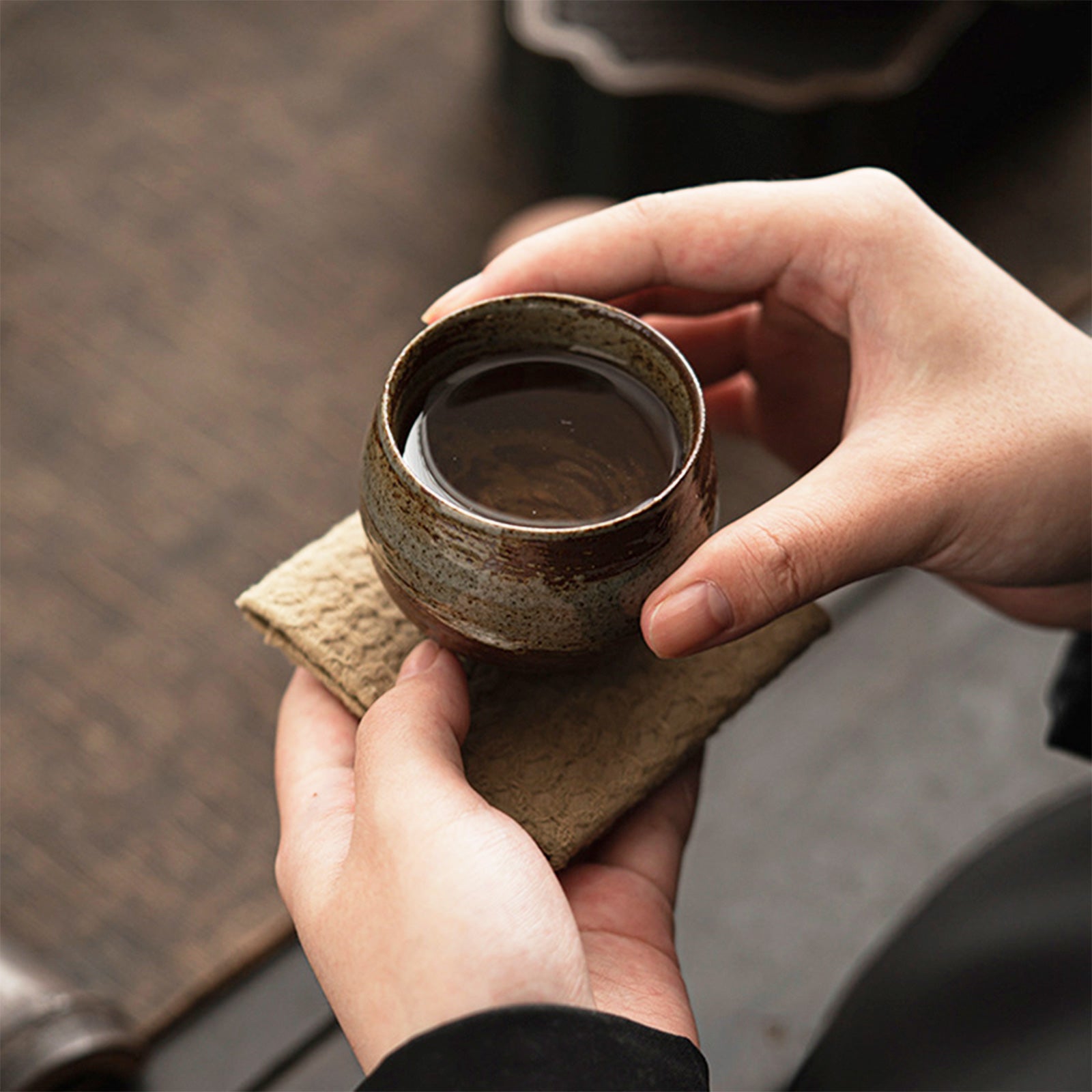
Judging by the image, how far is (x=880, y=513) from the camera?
0.66 meters

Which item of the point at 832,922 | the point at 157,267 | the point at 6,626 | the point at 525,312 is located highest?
the point at 525,312

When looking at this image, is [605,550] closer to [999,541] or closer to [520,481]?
[520,481]

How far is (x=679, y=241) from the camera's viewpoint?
0.78m

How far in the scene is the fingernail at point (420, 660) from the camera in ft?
2.26

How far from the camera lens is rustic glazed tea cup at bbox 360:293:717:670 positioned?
57cm

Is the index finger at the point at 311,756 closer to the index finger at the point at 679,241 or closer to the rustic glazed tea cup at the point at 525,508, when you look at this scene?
the rustic glazed tea cup at the point at 525,508

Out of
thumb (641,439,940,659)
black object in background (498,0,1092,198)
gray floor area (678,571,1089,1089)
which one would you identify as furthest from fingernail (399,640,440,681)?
black object in background (498,0,1092,198)

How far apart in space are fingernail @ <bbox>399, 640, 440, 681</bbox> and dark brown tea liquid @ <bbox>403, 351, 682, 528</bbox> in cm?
10

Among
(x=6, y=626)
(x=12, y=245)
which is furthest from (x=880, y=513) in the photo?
(x=12, y=245)

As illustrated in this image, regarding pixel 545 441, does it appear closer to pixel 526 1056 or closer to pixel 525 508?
pixel 525 508

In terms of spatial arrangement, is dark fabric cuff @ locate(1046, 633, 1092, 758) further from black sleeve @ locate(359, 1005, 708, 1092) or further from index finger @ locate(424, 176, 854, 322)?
black sleeve @ locate(359, 1005, 708, 1092)

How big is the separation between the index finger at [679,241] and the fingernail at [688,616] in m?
0.26

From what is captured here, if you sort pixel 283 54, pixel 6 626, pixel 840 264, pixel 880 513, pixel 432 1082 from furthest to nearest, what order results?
pixel 283 54 < pixel 6 626 < pixel 840 264 < pixel 880 513 < pixel 432 1082

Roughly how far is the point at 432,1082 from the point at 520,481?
0.31 m
